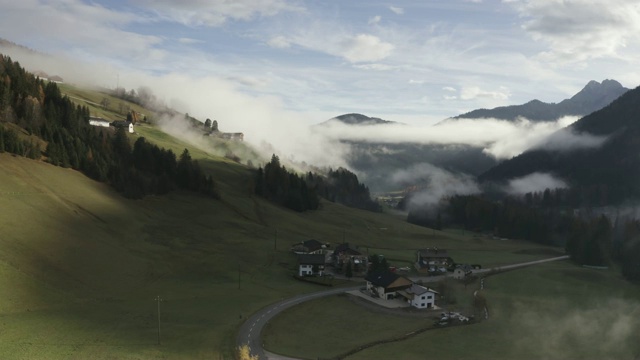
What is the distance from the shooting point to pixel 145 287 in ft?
269

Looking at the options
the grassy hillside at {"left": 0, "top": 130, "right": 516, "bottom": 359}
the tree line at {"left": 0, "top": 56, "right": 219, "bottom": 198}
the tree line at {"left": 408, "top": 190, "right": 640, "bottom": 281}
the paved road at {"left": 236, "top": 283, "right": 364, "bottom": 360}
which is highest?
the tree line at {"left": 0, "top": 56, "right": 219, "bottom": 198}

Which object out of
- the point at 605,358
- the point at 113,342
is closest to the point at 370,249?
the point at 605,358

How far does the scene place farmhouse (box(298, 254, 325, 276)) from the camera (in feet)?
347

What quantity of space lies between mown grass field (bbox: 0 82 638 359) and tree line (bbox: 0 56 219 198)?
4.12m

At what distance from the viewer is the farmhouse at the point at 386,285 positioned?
91938 mm

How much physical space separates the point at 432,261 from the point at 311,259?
120 ft

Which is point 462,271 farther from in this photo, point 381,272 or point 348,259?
point 381,272

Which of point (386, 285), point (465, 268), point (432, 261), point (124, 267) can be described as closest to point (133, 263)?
point (124, 267)

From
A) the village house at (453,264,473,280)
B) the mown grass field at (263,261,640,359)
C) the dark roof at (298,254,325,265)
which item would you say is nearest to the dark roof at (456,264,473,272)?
the village house at (453,264,473,280)

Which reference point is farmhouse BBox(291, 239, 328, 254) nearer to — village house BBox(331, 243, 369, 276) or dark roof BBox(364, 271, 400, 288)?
village house BBox(331, 243, 369, 276)

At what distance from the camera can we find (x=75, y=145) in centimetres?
12850

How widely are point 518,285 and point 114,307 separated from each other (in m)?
84.1

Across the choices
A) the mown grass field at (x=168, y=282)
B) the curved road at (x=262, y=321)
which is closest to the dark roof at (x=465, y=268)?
the mown grass field at (x=168, y=282)

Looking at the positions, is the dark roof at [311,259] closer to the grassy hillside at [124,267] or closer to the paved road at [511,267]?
the grassy hillside at [124,267]
